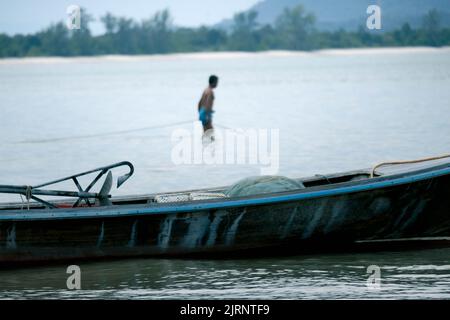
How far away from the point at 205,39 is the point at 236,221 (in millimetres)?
117166

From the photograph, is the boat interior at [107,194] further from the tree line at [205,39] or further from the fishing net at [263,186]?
the tree line at [205,39]

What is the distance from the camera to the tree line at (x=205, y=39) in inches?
4572

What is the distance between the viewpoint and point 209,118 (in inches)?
683

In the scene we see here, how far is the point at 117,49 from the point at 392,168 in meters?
112

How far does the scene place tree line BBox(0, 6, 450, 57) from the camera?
4572 inches

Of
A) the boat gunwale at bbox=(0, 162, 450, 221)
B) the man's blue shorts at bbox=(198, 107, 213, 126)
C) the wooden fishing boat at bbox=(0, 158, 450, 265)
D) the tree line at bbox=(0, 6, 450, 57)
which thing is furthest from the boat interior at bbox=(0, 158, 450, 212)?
the tree line at bbox=(0, 6, 450, 57)

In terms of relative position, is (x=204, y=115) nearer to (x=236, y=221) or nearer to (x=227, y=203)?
(x=236, y=221)

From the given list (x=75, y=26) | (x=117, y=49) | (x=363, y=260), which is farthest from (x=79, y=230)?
(x=117, y=49)

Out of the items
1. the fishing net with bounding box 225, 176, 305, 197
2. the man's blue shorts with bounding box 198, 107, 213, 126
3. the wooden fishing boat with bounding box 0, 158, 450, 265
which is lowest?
the wooden fishing boat with bounding box 0, 158, 450, 265

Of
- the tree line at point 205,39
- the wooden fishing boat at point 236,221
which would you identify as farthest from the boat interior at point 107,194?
the tree line at point 205,39

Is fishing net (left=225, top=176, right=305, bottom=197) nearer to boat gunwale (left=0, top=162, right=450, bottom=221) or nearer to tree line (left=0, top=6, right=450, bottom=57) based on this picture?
boat gunwale (left=0, top=162, right=450, bottom=221)

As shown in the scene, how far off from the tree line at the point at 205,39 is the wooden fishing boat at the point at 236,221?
104514mm

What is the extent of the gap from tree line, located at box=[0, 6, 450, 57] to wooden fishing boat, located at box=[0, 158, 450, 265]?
343 feet

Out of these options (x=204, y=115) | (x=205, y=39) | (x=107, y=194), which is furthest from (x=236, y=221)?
(x=205, y=39)
